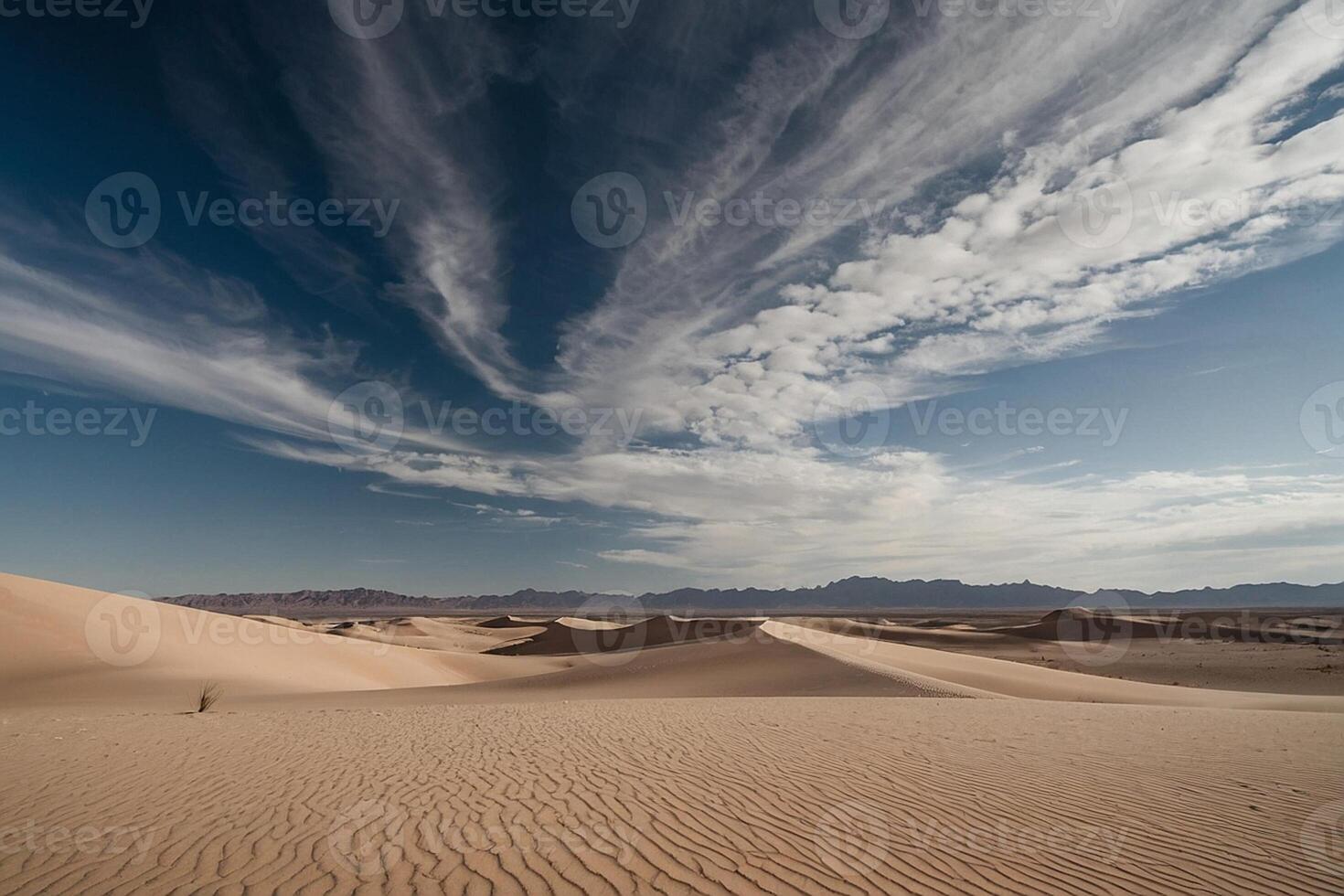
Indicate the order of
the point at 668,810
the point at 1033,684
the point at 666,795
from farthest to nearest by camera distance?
the point at 1033,684
the point at 666,795
the point at 668,810

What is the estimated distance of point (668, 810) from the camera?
6.11m

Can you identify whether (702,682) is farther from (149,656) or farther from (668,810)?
(149,656)

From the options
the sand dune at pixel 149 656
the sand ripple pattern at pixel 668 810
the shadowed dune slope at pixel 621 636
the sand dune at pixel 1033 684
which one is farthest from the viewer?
the shadowed dune slope at pixel 621 636

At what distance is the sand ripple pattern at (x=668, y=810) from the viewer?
15.5 ft

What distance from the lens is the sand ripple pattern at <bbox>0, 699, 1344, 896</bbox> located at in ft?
15.5

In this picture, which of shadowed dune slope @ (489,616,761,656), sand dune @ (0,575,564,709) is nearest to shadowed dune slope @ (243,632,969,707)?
sand dune @ (0,575,564,709)

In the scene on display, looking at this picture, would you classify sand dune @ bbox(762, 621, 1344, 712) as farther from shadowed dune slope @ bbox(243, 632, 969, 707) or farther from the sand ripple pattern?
the sand ripple pattern

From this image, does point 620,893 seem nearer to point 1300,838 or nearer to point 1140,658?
point 1300,838

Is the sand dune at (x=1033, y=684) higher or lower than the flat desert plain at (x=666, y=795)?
lower

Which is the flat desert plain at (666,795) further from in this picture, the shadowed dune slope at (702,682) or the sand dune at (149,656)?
the shadowed dune slope at (702,682)

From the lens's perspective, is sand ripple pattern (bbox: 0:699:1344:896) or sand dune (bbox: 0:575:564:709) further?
sand dune (bbox: 0:575:564:709)

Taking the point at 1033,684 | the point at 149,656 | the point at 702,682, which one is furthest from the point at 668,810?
the point at 149,656

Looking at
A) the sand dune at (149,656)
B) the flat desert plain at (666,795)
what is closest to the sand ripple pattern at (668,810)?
the flat desert plain at (666,795)

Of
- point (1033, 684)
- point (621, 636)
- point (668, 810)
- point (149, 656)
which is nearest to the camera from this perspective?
point (668, 810)
